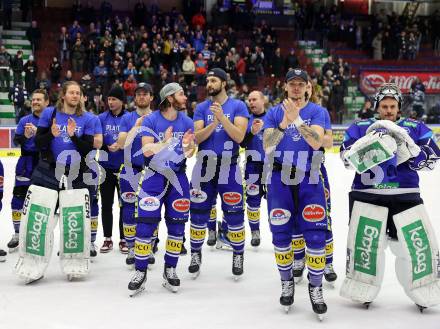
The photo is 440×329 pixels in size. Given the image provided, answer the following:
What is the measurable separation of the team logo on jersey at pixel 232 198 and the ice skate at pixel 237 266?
1.85ft

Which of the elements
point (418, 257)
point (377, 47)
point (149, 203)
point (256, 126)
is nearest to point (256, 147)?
point (256, 126)

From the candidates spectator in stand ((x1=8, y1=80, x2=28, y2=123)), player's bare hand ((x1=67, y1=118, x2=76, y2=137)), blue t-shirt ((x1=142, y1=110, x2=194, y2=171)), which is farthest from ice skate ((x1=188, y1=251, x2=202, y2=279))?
spectator in stand ((x1=8, y1=80, x2=28, y2=123))

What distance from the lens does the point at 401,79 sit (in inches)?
945

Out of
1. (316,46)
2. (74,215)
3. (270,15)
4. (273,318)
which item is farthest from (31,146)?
(270,15)

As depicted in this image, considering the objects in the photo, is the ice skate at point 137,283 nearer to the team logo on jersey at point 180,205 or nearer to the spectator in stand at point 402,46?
the team logo on jersey at point 180,205

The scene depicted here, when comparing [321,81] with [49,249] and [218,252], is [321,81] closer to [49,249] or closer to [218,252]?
[218,252]

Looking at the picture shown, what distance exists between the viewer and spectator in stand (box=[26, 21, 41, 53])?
22438mm

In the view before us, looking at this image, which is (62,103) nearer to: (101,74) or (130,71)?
(101,74)

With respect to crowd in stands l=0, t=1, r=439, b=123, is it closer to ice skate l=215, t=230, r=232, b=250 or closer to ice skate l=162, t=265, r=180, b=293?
ice skate l=215, t=230, r=232, b=250

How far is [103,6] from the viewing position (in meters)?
24.8

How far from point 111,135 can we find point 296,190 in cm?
271

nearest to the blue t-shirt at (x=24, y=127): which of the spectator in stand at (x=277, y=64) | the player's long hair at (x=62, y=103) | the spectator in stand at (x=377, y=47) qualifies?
the player's long hair at (x=62, y=103)

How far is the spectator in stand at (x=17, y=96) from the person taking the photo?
55.7 feet

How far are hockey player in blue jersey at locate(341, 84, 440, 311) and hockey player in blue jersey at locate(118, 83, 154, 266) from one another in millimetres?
2384
